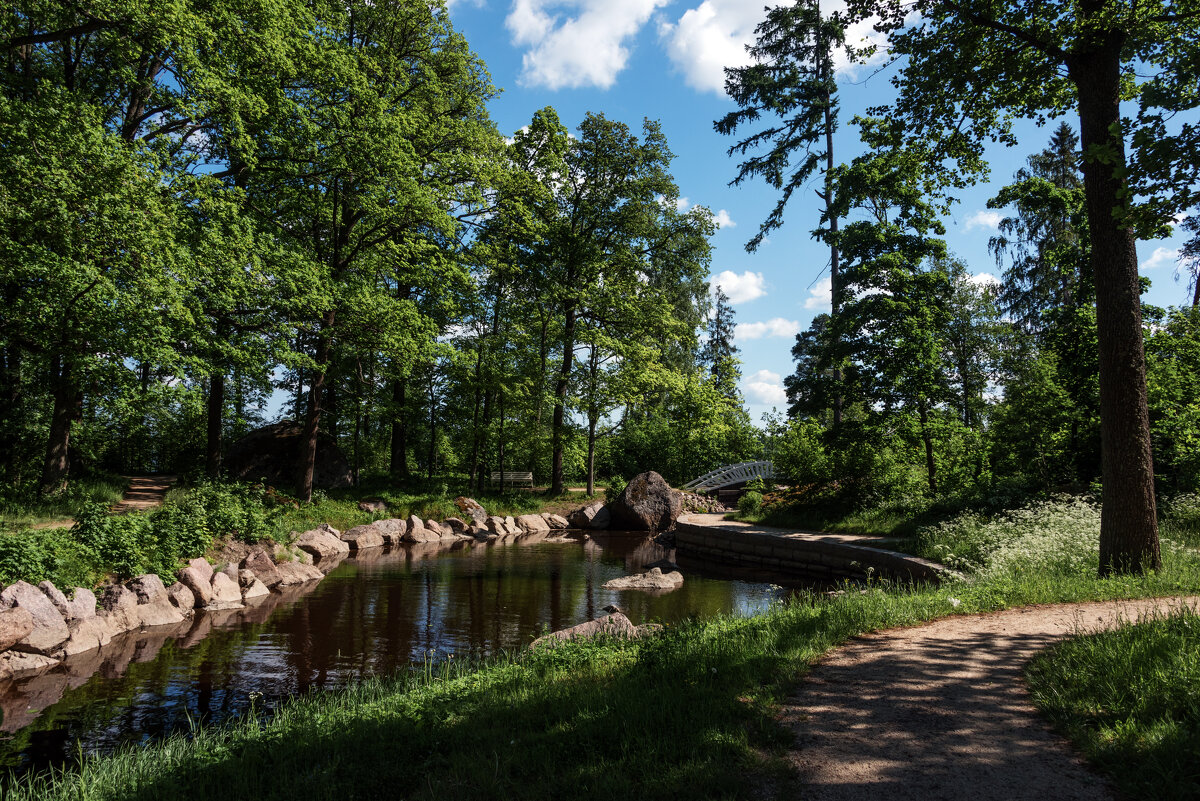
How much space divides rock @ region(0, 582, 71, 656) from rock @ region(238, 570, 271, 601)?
12.0ft

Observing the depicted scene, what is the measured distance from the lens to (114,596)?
9.87 metres

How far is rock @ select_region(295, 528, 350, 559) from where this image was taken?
1623 cm

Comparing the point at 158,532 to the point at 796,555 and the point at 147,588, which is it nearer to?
the point at 147,588

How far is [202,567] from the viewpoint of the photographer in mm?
11852

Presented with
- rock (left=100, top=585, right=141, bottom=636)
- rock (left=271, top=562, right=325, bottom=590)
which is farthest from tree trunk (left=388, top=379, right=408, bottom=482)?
rock (left=100, top=585, right=141, bottom=636)

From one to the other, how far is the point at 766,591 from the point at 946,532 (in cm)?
382

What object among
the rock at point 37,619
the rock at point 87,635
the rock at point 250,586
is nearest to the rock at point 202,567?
the rock at point 250,586

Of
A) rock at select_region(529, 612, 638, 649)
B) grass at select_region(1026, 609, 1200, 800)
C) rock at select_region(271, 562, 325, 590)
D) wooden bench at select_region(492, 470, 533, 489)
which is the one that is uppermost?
wooden bench at select_region(492, 470, 533, 489)

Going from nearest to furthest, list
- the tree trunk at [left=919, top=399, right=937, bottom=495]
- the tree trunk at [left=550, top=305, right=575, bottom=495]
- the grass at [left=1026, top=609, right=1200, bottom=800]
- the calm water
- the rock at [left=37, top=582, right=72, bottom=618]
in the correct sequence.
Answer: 1. the grass at [left=1026, top=609, right=1200, bottom=800]
2. the calm water
3. the rock at [left=37, top=582, right=72, bottom=618]
4. the tree trunk at [left=919, top=399, right=937, bottom=495]
5. the tree trunk at [left=550, top=305, right=575, bottom=495]

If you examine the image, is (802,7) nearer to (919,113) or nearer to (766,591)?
(919,113)

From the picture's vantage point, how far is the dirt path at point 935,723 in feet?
11.8

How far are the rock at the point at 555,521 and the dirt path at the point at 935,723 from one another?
19.8m

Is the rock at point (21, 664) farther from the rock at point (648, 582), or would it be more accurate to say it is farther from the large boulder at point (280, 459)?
the large boulder at point (280, 459)

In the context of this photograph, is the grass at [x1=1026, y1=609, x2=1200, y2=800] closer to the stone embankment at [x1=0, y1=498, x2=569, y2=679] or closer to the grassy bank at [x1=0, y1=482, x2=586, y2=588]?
the stone embankment at [x1=0, y1=498, x2=569, y2=679]
